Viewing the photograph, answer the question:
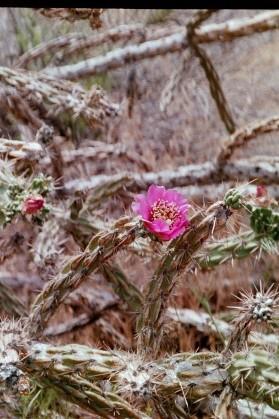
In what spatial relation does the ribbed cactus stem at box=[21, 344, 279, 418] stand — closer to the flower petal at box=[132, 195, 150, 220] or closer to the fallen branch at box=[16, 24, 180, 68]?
the flower petal at box=[132, 195, 150, 220]

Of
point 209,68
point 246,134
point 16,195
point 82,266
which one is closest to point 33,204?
point 16,195

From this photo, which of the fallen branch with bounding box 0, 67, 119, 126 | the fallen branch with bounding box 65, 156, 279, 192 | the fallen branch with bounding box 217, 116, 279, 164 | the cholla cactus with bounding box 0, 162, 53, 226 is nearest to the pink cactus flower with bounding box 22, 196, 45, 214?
the cholla cactus with bounding box 0, 162, 53, 226

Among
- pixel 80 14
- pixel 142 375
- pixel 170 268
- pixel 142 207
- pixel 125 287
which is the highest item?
pixel 80 14

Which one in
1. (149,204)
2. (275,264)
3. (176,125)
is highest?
(149,204)

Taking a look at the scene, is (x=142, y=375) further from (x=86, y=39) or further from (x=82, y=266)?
(x=86, y=39)

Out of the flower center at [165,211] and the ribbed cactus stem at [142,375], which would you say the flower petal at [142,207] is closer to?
the flower center at [165,211]

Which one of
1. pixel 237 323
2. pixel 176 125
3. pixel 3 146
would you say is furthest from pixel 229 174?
pixel 237 323

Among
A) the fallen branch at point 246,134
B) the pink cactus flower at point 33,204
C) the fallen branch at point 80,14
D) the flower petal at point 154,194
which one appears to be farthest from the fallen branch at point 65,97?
the flower petal at point 154,194

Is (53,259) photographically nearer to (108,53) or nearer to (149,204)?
(149,204)
